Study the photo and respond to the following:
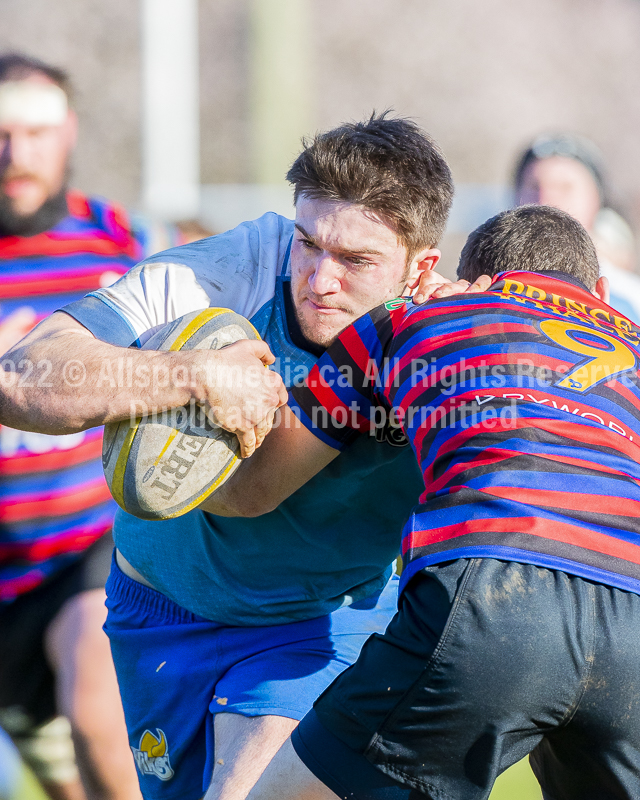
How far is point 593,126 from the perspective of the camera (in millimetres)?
13422

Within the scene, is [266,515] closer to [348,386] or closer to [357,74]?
[348,386]

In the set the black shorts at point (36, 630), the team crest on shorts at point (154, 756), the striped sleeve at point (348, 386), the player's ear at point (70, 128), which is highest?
the player's ear at point (70, 128)

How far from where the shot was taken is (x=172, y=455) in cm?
184

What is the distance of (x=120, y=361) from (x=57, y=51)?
1260cm

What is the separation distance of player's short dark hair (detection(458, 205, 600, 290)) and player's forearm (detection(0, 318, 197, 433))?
783 mm

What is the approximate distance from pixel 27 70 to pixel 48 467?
1.69 m

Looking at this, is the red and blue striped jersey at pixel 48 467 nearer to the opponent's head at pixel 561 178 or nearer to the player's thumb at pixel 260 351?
the player's thumb at pixel 260 351

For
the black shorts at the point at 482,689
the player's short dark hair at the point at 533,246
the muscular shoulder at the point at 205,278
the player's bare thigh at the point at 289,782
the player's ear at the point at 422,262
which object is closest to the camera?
the black shorts at the point at 482,689

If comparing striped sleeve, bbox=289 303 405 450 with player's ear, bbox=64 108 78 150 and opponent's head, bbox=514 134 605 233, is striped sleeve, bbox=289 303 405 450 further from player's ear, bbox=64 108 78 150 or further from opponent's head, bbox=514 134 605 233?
opponent's head, bbox=514 134 605 233

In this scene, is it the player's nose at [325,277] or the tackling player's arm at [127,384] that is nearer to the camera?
the tackling player's arm at [127,384]

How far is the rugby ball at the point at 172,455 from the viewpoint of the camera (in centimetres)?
184

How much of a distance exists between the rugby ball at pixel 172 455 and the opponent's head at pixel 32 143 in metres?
1.85

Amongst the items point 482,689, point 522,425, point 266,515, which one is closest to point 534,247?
point 522,425

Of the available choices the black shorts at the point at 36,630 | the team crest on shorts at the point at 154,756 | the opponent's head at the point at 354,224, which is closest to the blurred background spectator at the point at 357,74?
the black shorts at the point at 36,630
